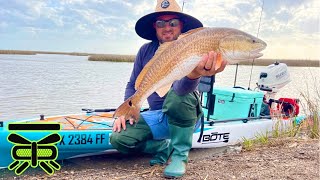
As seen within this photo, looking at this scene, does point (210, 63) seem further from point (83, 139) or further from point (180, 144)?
point (83, 139)

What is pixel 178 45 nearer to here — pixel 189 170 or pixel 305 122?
pixel 189 170

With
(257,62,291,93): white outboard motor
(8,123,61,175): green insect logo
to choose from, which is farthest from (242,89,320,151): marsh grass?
(8,123,61,175): green insect logo

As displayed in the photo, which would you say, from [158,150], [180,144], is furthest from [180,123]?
[158,150]

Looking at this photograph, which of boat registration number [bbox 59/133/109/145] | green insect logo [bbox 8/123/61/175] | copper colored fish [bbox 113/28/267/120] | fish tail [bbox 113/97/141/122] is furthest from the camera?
boat registration number [bbox 59/133/109/145]

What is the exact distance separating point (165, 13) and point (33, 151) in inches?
88.6

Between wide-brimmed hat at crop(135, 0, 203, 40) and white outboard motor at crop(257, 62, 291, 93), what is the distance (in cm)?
314

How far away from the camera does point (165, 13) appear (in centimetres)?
383

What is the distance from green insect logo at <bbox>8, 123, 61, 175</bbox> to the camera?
163 inches

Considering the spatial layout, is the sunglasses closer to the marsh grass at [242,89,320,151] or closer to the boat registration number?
the boat registration number

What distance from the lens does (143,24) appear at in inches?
162

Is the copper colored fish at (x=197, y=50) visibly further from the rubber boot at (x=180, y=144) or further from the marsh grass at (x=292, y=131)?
the marsh grass at (x=292, y=131)

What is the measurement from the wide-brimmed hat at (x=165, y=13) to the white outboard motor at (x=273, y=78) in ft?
10.3

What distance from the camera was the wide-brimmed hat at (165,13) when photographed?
3814 mm

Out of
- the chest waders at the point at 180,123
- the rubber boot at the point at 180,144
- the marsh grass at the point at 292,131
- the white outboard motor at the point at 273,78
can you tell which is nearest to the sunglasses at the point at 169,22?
the chest waders at the point at 180,123
